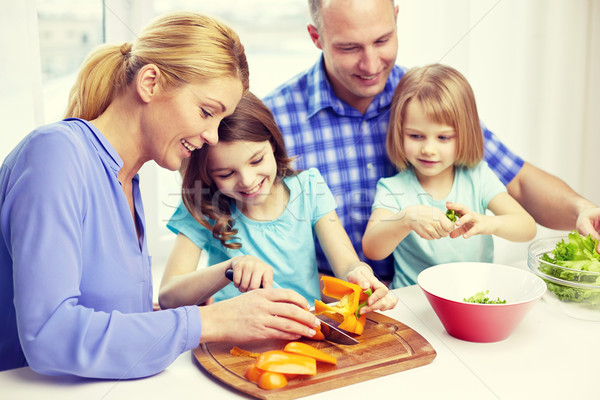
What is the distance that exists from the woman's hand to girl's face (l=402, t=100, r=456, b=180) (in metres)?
0.70

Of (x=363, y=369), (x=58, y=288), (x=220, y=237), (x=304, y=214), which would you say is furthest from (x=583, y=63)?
(x=58, y=288)

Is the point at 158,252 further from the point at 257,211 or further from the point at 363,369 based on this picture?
the point at 363,369

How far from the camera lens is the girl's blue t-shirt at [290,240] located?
5.09ft

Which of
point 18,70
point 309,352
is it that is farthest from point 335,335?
point 18,70

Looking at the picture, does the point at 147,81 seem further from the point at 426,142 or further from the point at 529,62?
the point at 529,62

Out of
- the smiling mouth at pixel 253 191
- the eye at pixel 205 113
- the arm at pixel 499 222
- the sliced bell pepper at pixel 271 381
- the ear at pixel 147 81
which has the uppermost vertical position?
the ear at pixel 147 81

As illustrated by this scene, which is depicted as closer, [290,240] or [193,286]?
[193,286]

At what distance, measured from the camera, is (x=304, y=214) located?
62.0 inches

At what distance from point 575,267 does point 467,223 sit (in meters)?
0.28

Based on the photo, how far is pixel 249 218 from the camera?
1.57 meters

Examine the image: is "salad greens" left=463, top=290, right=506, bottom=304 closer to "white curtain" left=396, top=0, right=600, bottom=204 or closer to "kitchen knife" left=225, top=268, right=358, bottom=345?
"kitchen knife" left=225, top=268, right=358, bottom=345

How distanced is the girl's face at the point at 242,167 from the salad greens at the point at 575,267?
71 centimetres

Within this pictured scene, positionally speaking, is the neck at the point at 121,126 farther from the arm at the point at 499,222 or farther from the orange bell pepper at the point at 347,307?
the arm at the point at 499,222

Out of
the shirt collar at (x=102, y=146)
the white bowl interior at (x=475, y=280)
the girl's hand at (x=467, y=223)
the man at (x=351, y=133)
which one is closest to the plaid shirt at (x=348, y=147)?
the man at (x=351, y=133)
